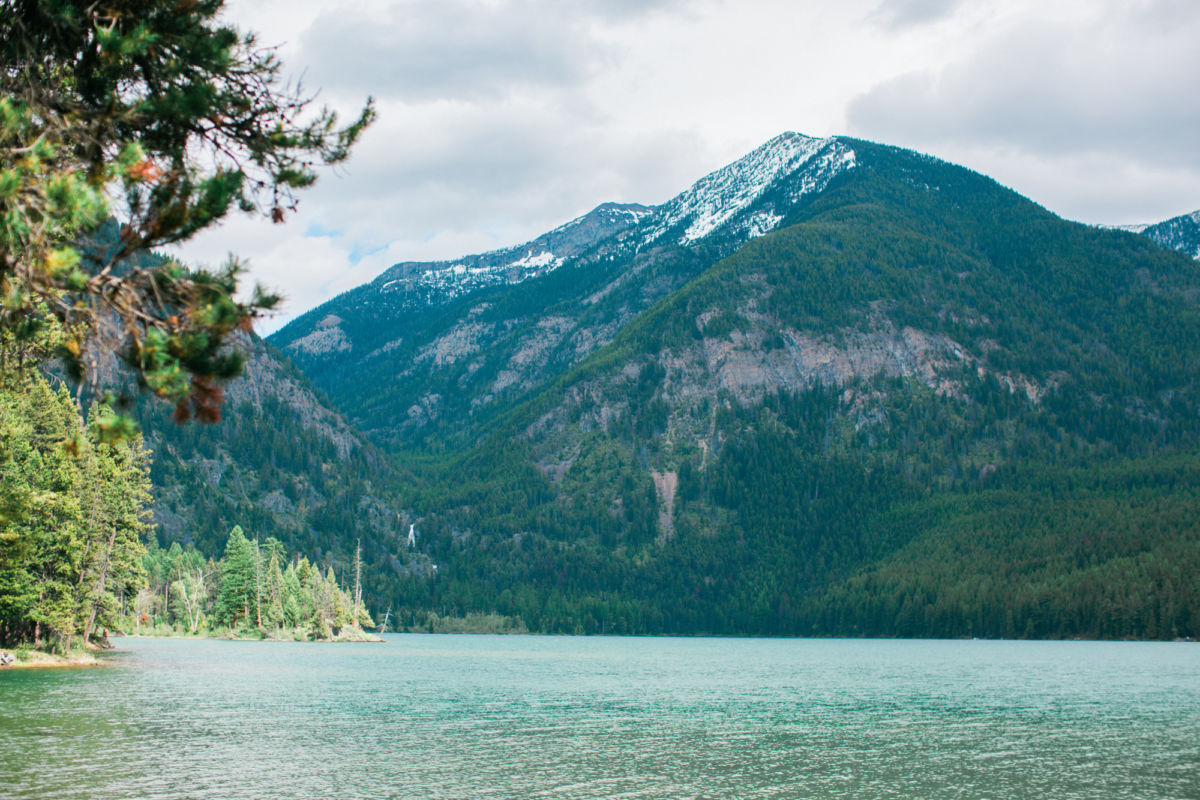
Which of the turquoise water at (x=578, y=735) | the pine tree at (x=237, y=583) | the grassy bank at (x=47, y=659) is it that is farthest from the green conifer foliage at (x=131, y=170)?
the pine tree at (x=237, y=583)

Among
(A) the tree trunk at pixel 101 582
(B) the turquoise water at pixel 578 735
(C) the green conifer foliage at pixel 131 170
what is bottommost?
(B) the turquoise water at pixel 578 735

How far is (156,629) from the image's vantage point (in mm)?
173375

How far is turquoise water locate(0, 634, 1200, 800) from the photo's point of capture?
39375 mm

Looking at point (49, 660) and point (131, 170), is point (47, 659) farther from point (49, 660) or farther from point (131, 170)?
point (131, 170)

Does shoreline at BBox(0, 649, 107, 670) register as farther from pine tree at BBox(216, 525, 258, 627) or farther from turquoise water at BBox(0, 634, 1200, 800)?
pine tree at BBox(216, 525, 258, 627)

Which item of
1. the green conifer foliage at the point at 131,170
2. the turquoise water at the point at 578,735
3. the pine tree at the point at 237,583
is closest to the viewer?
the green conifer foliage at the point at 131,170

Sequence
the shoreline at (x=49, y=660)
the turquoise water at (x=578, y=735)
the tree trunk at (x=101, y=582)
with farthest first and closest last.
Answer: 1. the tree trunk at (x=101, y=582)
2. the shoreline at (x=49, y=660)
3. the turquoise water at (x=578, y=735)

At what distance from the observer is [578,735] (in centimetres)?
5475

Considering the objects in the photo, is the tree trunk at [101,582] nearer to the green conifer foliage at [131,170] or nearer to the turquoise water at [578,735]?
the turquoise water at [578,735]

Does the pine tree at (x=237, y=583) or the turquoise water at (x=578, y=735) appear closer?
the turquoise water at (x=578, y=735)

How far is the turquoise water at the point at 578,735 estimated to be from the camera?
39375 millimetres

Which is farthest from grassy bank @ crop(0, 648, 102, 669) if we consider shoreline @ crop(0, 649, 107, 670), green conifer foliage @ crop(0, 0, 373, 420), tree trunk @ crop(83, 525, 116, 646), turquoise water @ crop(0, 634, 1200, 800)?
green conifer foliage @ crop(0, 0, 373, 420)

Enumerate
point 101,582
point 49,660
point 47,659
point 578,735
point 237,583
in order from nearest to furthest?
1. point 578,735
2. point 47,659
3. point 49,660
4. point 101,582
5. point 237,583

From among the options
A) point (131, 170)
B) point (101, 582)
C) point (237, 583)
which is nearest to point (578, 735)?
point (131, 170)
